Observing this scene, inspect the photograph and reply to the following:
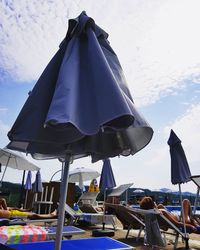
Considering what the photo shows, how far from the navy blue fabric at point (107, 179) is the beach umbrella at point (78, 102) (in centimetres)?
913

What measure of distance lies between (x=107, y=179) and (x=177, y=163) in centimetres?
539

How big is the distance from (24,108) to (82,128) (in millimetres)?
592

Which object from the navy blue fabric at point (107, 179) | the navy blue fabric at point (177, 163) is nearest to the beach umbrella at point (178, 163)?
the navy blue fabric at point (177, 163)

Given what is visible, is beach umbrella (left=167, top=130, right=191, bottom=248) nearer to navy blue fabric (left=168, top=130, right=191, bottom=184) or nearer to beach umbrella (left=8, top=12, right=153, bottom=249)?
navy blue fabric (left=168, top=130, right=191, bottom=184)

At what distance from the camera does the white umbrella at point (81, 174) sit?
48.8ft

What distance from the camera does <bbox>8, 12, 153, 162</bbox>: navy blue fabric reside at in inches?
76.9

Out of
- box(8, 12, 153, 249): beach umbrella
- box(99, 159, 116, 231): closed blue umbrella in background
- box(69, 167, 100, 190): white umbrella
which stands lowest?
box(8, 12, 153, 249): beach umbrella

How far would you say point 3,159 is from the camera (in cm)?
1053

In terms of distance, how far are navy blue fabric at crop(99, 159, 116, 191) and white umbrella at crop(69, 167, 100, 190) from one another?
111 inches

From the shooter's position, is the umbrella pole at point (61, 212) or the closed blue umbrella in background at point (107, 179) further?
the closed blue umbrella in background at point (107, 179)

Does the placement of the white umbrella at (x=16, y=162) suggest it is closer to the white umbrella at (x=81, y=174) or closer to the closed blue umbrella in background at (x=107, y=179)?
the closed blue umbrella in background at (x=107, y=179)

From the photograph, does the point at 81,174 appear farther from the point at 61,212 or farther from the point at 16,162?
the point at 61,212

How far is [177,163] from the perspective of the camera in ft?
22.9

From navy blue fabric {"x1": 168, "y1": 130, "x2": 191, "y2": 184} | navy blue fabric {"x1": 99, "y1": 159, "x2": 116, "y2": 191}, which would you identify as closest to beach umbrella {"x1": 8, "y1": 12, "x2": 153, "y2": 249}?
navy blue fabric {"x1": 168, "y1": 130, "x2": 191, "y2": 184}
